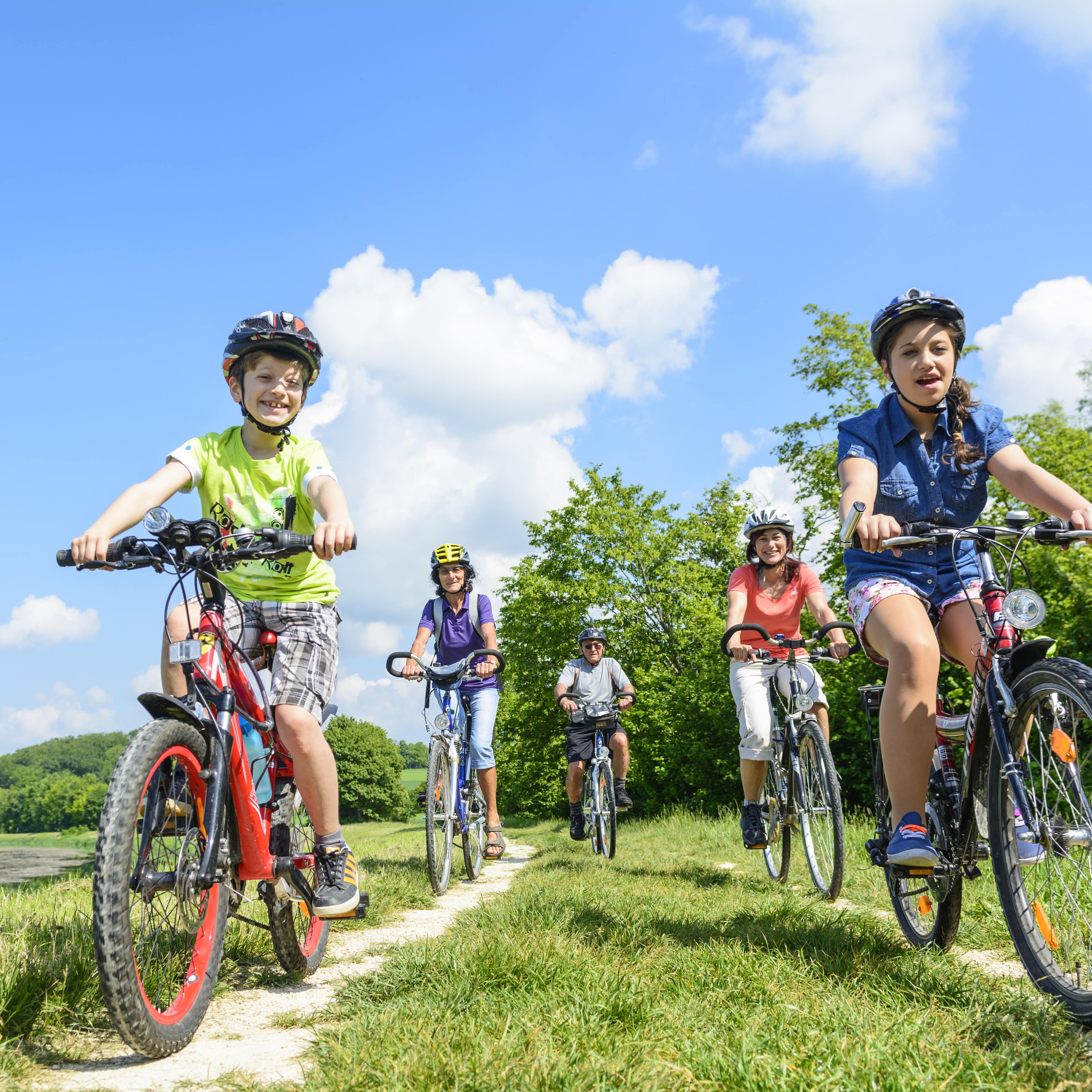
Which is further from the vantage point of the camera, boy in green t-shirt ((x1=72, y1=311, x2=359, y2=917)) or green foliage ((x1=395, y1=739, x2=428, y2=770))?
green foliage ((x1=395, y1=739, x2=428, y2=770))

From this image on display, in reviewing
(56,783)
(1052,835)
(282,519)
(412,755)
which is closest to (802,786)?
(1052,835)

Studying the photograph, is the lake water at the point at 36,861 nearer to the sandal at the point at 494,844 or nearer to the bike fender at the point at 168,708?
the sandal at the point at 494,844

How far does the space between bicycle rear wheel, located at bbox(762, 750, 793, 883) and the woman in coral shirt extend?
73mm

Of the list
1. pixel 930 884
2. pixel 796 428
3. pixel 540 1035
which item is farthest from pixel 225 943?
pixel 796 428

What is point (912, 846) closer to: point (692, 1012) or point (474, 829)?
point (692, 1012)

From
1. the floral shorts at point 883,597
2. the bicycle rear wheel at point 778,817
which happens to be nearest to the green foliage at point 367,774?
the bicycle rear wheel at point 778,817

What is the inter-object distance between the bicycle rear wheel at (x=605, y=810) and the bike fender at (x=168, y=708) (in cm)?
561

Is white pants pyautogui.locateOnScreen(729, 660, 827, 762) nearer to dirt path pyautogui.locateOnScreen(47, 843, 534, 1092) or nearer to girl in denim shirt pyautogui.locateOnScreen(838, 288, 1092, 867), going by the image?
girl in denim shirt pyautogui.locateOnScreen(838, 288, 1092, 867)

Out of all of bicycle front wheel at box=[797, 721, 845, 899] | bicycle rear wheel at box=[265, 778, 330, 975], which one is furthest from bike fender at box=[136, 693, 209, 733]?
bicycle front wheel at box=[797, 721, 845, 899]

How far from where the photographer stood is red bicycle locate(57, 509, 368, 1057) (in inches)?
91.2

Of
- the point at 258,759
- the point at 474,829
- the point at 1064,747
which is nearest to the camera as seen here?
the point at 1064,747

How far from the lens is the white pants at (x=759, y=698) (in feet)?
17.9

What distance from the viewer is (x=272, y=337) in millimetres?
3459

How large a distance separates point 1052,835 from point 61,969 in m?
3.06
